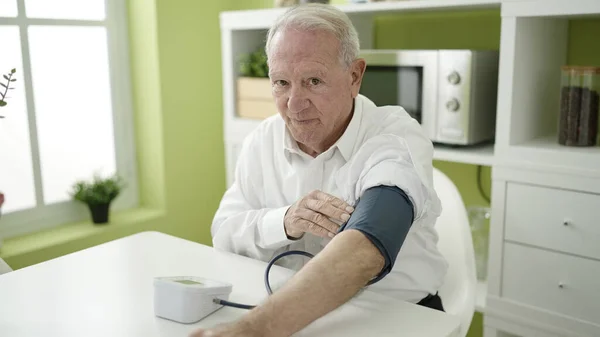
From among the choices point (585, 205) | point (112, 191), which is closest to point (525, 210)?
point (585, 205)

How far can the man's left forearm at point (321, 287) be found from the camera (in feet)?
2.73

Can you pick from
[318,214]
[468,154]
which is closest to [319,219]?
[318,214]

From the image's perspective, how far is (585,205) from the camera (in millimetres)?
1559

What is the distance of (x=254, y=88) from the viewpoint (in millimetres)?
2283

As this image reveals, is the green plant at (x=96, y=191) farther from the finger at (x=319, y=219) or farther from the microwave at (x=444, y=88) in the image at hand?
the finger at (x=319, y=219)

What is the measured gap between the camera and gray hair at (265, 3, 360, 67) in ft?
3.79

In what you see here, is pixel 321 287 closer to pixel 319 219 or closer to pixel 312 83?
pixel 319 219

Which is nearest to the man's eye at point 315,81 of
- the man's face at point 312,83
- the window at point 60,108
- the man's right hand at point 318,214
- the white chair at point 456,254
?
the man's face at point 312,83

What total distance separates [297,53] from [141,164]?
1.56 m

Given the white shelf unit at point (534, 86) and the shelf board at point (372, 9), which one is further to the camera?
the shelf board at point (372, 9)

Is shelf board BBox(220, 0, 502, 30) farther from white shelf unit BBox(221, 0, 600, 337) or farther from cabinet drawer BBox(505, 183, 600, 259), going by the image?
cabinet drawer BBox(505, 183, 600, 259)

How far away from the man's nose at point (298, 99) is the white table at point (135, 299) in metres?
0.33

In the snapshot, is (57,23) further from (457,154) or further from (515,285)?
(515,285)

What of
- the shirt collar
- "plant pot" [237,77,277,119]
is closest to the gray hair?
the shirt collar
